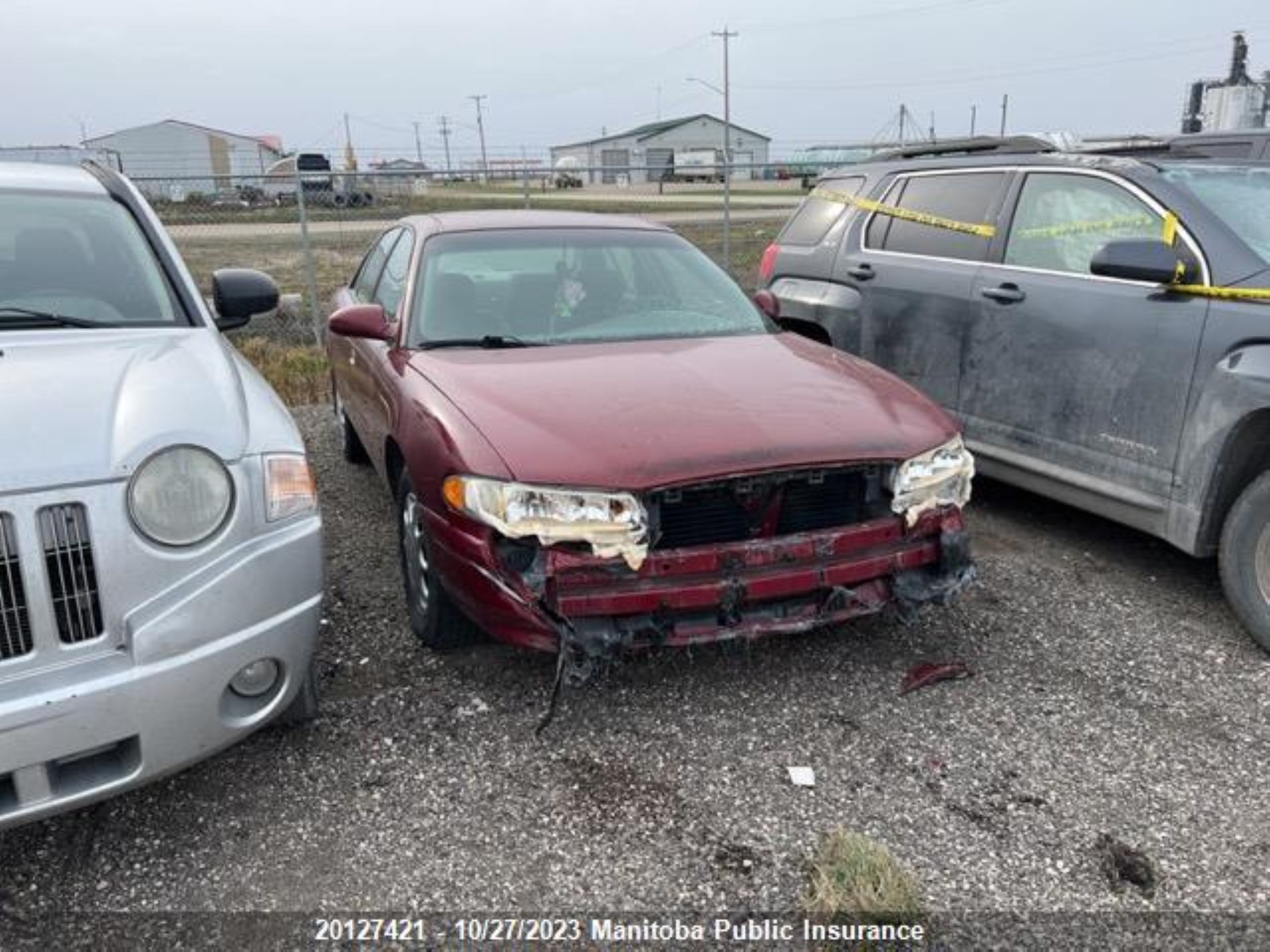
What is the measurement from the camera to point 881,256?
18.1ft

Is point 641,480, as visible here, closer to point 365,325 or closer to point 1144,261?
point 365,325

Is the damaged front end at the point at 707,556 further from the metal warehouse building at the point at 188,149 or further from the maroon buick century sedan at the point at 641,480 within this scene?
the metal warehouse building at the point at 188,149

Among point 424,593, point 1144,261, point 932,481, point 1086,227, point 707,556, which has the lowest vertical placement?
point 424,593

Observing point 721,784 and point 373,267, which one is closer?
point 721,784

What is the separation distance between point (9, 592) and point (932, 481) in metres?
2.59

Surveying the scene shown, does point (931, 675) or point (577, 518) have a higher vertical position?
point (577, 518)

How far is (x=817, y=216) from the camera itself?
20.2 feet

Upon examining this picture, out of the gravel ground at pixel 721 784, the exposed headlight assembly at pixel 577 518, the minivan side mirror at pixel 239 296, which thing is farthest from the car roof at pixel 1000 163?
the minivan side mirror at pixel 239 296

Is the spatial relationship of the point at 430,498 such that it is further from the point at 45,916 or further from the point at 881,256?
the point at 881,256

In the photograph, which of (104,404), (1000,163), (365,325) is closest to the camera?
(104,404)

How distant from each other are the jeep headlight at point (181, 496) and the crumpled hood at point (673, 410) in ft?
2.66

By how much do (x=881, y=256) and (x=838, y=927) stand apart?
4059mm

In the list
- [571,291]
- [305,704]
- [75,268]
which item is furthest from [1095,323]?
[75,268]

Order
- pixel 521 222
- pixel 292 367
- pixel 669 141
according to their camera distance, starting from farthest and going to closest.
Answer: pixel 669 141, pixel 292 367, pixel 521 222
